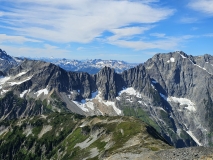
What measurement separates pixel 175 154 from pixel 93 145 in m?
134

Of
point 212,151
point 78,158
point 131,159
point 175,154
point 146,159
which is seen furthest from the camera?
point 78,158

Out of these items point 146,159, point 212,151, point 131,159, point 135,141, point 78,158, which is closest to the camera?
point 212,151

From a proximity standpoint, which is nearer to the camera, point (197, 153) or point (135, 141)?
point (197, 153)

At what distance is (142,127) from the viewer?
18988 centimetres

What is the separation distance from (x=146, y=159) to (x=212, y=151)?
20134 mm

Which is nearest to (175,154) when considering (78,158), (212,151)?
(212,151)

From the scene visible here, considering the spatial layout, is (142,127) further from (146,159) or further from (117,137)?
(146,159)

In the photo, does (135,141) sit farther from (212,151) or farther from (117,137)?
(212,151)

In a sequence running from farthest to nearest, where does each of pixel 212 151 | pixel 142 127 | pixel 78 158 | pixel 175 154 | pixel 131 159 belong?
pixel 142 127 → pixel 78 158 → pixel 131 159 → pixel 175 154 → pixel 212 151

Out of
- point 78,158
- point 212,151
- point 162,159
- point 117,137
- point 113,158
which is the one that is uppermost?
point 212,151

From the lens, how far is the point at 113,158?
87375mm

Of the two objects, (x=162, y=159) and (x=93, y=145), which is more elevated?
(x=162, y=159)

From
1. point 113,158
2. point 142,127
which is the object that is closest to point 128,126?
point 142,127

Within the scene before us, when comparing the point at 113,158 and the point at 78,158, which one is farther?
the point at 78,158
